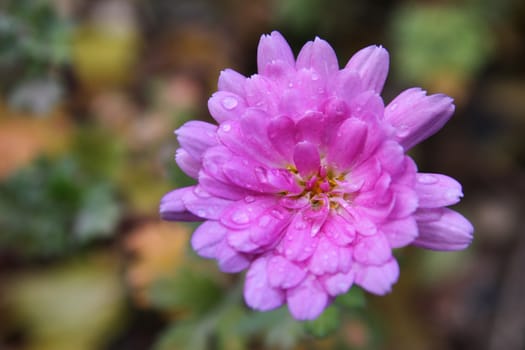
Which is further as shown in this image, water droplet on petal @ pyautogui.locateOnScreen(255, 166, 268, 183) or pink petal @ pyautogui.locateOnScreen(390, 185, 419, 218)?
water droplet on petal @ pyautogui.locateOnScreen(255, 166, 268, 183)

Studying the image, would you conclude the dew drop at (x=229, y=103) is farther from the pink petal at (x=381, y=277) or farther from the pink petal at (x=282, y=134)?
the pink petal at (x=381, y=277)

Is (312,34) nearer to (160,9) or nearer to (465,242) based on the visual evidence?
(160,9)

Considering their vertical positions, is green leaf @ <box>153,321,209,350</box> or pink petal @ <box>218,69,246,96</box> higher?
pink petal @ <box>218,69,246,96</box>

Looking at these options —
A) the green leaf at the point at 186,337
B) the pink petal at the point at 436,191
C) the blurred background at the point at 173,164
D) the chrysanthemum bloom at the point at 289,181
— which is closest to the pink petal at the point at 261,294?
the chrysanthemum bloom at the point at 289,181

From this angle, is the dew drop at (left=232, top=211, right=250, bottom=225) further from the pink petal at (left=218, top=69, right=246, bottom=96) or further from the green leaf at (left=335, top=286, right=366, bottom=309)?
the green leaf at (left=335, top=286, right=366, bottom=309)

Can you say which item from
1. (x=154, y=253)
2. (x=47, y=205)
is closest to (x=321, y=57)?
(x=154, y=253)

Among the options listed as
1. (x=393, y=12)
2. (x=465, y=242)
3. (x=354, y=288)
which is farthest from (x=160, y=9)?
(x=465, y=242)

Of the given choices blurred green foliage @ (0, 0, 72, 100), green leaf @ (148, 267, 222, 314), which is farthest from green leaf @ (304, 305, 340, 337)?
blurred green foliage @ (0, 0, 72, 100)
